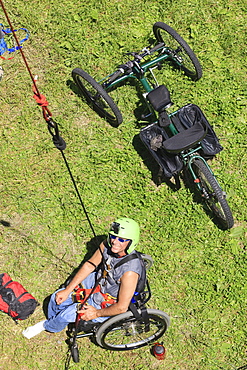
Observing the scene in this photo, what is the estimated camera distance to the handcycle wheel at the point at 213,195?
5.61 meters

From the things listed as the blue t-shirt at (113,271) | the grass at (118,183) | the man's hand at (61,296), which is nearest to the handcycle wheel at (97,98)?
the grass at (118,183)

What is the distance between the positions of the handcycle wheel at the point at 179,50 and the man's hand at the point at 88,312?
407 cm

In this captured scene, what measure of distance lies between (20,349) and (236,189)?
390cm

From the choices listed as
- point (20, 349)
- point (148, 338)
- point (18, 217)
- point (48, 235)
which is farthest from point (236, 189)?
point (20, 349)

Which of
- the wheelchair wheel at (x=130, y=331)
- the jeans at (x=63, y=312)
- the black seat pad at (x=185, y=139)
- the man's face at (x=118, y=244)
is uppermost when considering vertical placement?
the black seat pad at (x=185, y=139)

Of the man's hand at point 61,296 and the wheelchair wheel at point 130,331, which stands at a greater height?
the man's hand at point 61,296

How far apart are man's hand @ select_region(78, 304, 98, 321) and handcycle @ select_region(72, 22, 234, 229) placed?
2.10 metres

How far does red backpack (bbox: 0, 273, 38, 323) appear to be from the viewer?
5.57 meters

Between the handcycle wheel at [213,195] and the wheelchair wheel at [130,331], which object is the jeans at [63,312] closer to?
the wheelchair wheel at [130,331]

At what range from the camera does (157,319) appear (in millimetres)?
5074

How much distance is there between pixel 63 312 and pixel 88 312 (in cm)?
44

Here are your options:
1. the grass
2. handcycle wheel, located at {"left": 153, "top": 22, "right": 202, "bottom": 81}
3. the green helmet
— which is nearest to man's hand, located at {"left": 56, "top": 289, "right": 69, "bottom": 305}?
the grass

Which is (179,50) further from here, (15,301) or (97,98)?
(15,301)

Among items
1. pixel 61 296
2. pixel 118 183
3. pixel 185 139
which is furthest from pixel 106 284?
pixel 185 139
